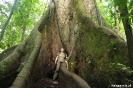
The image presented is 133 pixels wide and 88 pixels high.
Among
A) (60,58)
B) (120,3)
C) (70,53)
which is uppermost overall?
(120,3)

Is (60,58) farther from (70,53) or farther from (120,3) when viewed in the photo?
(120,3)

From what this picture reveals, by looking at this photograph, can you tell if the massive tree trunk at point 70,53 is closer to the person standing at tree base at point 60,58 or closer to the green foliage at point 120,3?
the person standing at tree base at point 60,58

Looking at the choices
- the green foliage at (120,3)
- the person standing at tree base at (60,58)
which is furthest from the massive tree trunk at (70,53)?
the green foliage at (120,3)

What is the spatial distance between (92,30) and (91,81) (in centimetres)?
169

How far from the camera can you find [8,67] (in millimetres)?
5082

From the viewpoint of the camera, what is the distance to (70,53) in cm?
551

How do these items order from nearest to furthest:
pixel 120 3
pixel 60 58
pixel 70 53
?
pixel 120 3, pixel 70 53, pixel 60 58

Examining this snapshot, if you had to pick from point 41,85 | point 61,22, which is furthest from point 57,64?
point 61,22

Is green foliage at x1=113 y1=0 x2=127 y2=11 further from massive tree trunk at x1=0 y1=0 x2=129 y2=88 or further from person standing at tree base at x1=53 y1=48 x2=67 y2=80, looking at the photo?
person standing at tree base at x1=53 y1=48 x2=67 y2=80

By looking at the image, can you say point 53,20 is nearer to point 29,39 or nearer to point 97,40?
point 29,39

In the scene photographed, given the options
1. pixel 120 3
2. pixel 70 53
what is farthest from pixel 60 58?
pixel 120 3

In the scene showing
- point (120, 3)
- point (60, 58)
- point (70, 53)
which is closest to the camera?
point (120, 3)

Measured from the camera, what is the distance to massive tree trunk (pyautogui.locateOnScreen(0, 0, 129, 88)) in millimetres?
4449

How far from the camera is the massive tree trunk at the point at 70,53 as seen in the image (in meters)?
4.45
